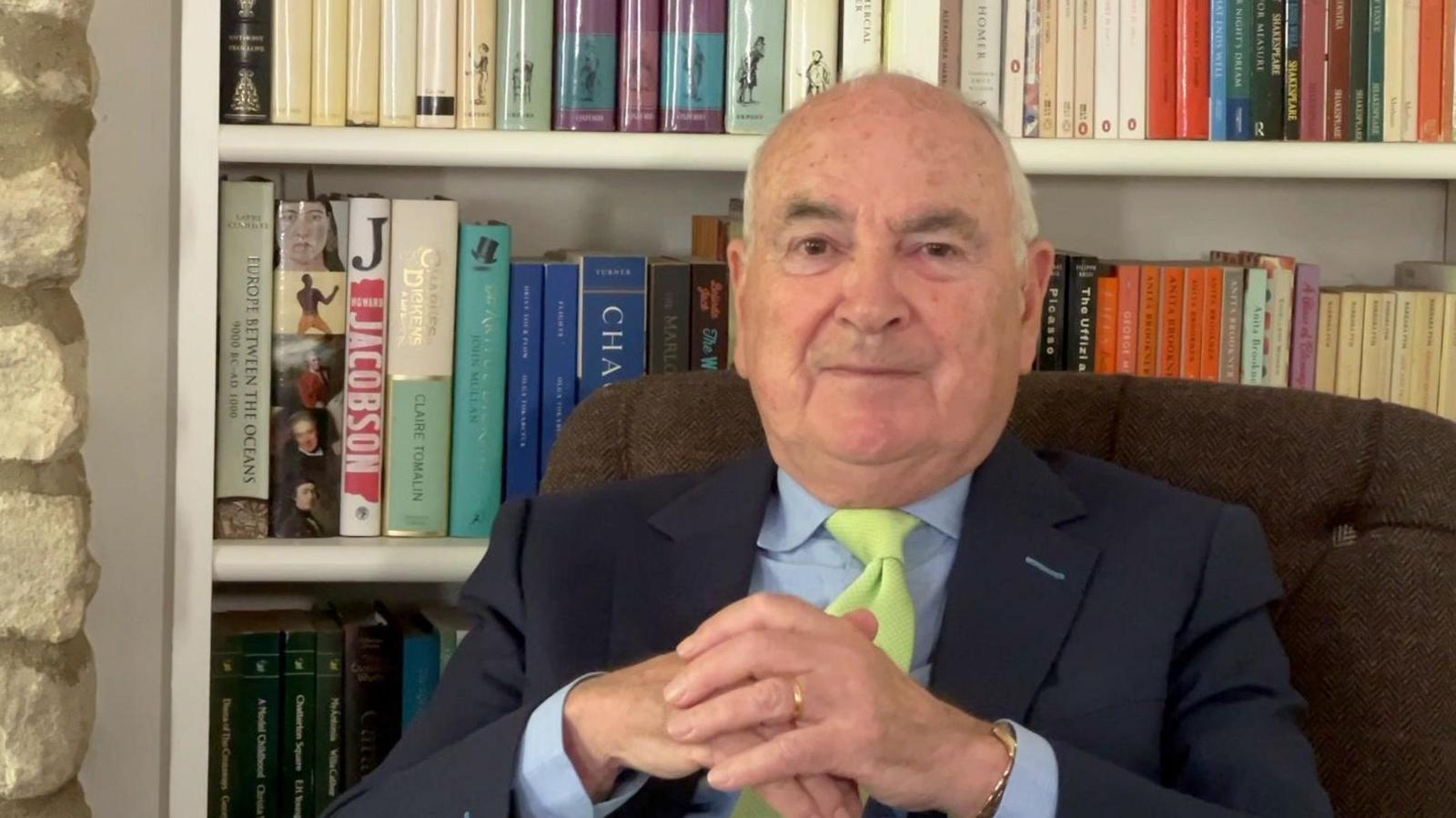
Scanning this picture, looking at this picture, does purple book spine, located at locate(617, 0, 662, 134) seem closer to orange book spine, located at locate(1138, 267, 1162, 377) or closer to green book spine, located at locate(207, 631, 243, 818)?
orange book spine, located at locate(1138, 267, 1162, 377)

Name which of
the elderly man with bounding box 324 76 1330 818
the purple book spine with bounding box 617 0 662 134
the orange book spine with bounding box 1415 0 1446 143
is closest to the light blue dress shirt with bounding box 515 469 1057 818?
the elderly man with bounding box 324 76 1330 818

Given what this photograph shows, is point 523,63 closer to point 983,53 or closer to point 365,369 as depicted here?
point 365,369

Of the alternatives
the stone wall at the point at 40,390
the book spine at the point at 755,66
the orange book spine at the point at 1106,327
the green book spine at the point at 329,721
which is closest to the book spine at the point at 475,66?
the book spine at the point at 755,66

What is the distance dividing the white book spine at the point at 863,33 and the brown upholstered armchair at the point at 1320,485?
0.38m

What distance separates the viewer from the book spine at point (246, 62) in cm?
168

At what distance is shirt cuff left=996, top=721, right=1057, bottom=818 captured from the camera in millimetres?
1146

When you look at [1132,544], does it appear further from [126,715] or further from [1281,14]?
[126,715]

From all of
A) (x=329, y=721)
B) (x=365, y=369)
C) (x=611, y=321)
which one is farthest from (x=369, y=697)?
(x=611, y=321)

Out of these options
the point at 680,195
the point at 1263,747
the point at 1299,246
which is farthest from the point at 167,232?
the point at 1299,246

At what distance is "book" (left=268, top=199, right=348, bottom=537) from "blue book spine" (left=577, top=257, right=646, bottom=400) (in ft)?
0.79

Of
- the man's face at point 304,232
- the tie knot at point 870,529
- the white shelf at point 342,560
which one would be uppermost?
the man's face at point 304,232

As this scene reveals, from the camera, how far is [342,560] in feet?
5.68

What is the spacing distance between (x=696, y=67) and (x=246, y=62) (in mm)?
437

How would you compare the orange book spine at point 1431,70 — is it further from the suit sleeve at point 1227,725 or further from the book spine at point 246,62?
the book spine at point 246,62
